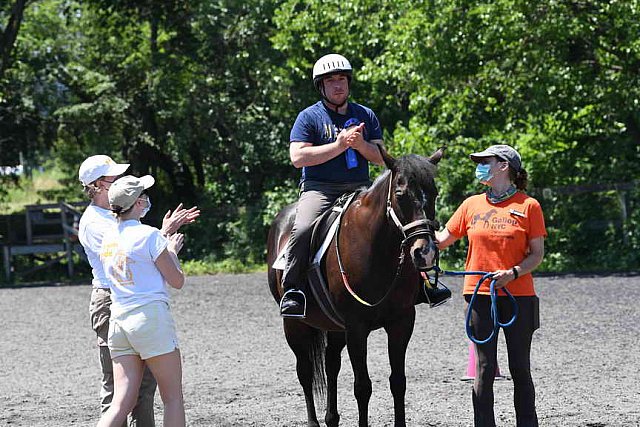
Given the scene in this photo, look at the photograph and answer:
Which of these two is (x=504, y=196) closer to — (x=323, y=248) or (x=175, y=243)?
(x=323, y=248)

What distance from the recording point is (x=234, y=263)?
24.0 m

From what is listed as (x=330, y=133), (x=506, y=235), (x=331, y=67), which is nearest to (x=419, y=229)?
(x=506, y=235)

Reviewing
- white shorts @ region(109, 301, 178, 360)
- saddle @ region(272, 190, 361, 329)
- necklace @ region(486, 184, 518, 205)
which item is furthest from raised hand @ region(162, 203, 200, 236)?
necklace @ region(486, 184, 518, 205)

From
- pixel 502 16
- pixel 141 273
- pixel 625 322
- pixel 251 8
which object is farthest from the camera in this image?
pixel 251 8

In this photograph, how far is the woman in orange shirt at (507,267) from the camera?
602 cm

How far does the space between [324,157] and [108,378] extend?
2082 mm

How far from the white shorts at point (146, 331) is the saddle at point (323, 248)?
1.79 metres

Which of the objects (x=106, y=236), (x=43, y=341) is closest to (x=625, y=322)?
(x=43, y=341)

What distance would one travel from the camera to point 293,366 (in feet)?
33.6

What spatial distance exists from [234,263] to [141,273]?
18.6 m

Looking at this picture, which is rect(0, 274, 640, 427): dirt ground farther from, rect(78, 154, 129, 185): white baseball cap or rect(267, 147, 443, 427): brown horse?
rect(78, 154, 129, 185): white baseball cap

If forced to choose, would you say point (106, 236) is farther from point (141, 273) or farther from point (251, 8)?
point (251, 8)

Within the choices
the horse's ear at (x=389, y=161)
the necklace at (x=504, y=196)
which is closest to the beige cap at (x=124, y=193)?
the horse's ear at (x=389, y=161)

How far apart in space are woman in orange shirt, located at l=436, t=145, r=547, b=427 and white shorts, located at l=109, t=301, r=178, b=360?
1870 mm
